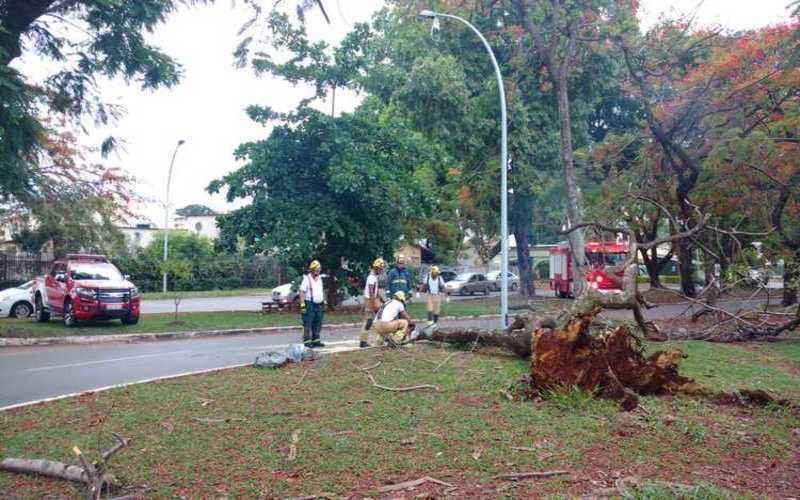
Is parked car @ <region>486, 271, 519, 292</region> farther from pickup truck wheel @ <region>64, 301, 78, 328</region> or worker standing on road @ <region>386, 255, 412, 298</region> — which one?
worker standing on road @ <region>386, 255, 412, 298</region>

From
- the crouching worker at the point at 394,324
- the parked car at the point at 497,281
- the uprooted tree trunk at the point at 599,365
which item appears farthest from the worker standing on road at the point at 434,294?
the parked car at the point at 497,281

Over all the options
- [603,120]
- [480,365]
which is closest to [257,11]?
[480,365]

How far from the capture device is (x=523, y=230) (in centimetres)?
3061

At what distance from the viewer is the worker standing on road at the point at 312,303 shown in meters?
12.6

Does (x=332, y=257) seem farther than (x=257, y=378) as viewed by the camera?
Yes

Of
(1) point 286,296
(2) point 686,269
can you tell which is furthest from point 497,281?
(1) point 286,296

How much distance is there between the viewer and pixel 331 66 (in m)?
21.0

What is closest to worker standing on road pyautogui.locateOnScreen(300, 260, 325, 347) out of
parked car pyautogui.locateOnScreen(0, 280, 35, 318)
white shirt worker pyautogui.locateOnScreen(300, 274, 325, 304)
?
white shirt worker pyautogui.locateOnScreen(300, 274, 325, 304)

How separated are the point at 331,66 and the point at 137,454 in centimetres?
1682

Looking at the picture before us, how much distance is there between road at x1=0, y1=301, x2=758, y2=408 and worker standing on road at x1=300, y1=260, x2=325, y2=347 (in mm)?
492

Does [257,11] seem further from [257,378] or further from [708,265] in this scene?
[708,265]

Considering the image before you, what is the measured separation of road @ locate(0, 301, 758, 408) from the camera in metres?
9.91

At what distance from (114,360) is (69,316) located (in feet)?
21.6

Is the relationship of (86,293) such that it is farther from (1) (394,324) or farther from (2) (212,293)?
(2) (212,293)
